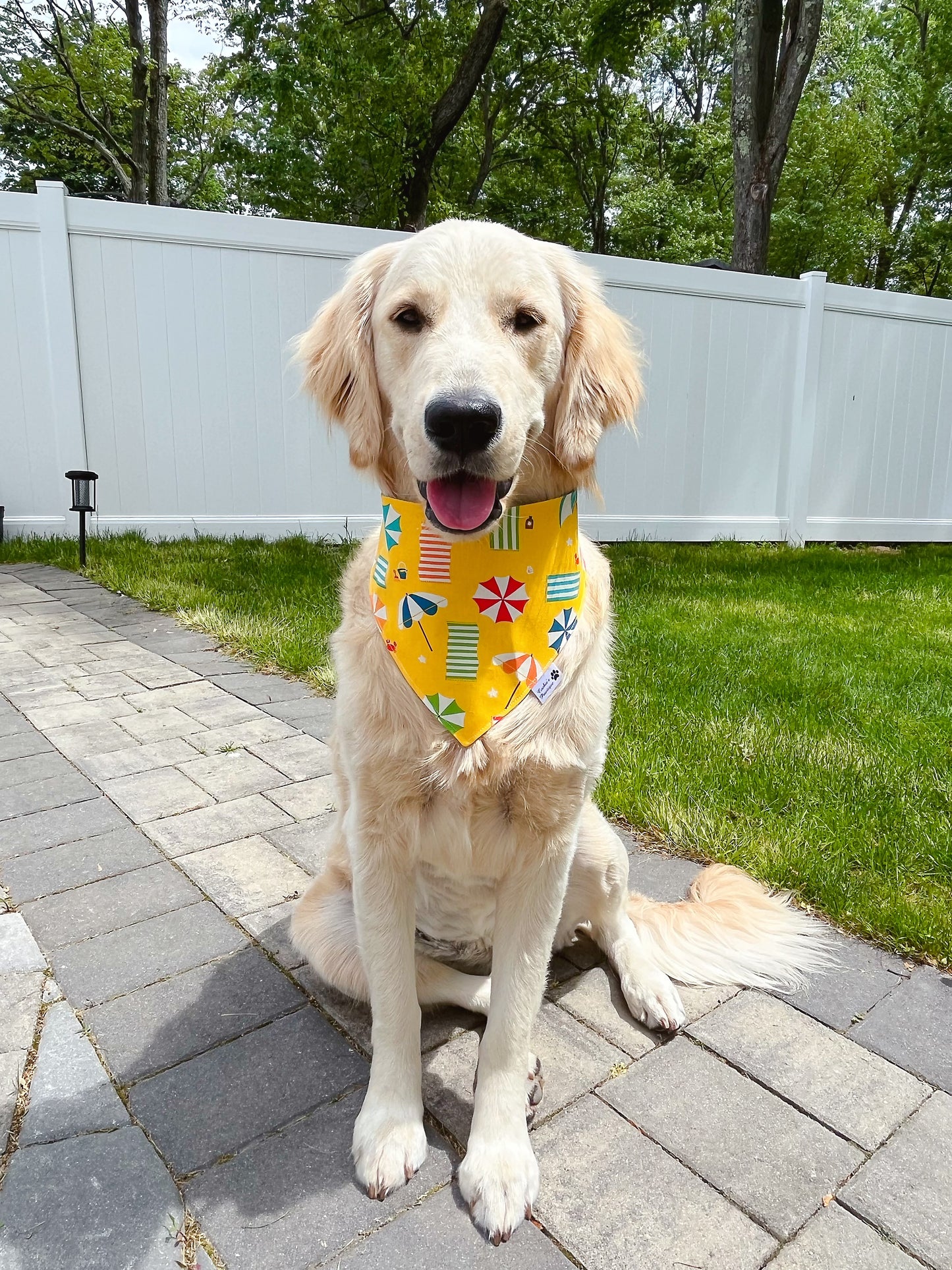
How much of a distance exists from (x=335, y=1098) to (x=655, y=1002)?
0.73 metres

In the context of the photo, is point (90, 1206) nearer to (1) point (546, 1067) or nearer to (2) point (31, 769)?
(1) point (546, 1067)

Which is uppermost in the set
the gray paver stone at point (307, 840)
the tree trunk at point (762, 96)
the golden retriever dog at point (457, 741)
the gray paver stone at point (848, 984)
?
the tree trunk at point (762, 96)

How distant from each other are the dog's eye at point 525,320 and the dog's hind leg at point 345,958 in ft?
4.21

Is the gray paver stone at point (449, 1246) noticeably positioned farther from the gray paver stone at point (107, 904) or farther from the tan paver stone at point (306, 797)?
the tan paver stone at point (306, 797)

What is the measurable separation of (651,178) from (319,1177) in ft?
91.6

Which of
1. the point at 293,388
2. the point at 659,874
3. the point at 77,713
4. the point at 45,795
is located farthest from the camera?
the point at 293,388

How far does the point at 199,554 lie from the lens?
21.8 feet

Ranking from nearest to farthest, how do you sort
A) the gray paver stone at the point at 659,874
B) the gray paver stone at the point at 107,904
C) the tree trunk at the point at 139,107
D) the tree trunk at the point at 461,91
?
the gray paver stone at the point at 107,904 → the gray paver stone at the point at 659,874 → the tree trunk at the point at 461,91 → the tree trunk at the point at 139,107

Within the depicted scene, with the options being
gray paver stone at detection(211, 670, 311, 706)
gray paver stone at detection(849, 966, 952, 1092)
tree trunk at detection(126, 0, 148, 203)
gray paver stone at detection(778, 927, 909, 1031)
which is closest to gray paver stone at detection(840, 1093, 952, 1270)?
gray paver stone at detection(849, 966, 952, 1092)

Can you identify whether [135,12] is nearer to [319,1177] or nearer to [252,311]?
[252,311]

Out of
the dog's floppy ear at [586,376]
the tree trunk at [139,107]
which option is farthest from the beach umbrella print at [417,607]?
the tree trunk at [139,107]

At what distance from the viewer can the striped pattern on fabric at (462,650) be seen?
1.62m

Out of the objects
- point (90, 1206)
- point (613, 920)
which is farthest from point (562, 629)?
point (90, 1206)

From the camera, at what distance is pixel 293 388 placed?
24.3 ft
